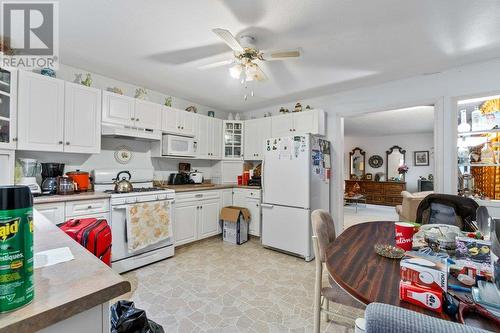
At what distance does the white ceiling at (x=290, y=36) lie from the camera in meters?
1.73

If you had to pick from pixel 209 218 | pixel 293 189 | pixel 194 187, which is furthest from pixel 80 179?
pixel 293 189

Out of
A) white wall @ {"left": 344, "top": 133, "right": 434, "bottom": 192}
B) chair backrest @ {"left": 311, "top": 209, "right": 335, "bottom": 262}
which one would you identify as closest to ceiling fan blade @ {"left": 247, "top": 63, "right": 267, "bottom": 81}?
chair backrest @ {"left": 311, "top": 209, "right": 335, "bottom": 262}

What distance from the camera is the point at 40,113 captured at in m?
2.39

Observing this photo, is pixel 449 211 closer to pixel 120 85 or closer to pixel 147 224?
pixel 147 224

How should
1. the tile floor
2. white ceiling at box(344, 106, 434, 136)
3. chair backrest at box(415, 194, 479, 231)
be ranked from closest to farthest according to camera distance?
chair backrest at box(415, 194, 479, 231)
white ceiling at box(344, 106, 434, 136)
the tile floor

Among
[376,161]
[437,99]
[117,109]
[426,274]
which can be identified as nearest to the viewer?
[426,274]

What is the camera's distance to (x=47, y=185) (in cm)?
254

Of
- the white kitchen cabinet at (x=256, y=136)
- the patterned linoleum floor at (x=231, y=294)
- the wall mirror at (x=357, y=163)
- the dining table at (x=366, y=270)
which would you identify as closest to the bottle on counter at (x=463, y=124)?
the dining table at (x=366, y=270)

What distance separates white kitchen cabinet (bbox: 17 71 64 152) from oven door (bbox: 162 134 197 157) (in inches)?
49.4

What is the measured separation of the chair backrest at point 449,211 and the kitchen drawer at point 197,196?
2771mm

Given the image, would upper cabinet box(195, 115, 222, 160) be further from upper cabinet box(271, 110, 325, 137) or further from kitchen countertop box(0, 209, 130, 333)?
kitchen countertop box(0, 209, 130, 333)

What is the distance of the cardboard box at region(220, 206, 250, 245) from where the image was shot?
12.1 ft

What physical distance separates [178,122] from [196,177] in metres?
1.02

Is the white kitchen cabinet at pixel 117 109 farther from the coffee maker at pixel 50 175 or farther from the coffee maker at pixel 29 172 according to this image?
the coffee maker at pixel 29 172
